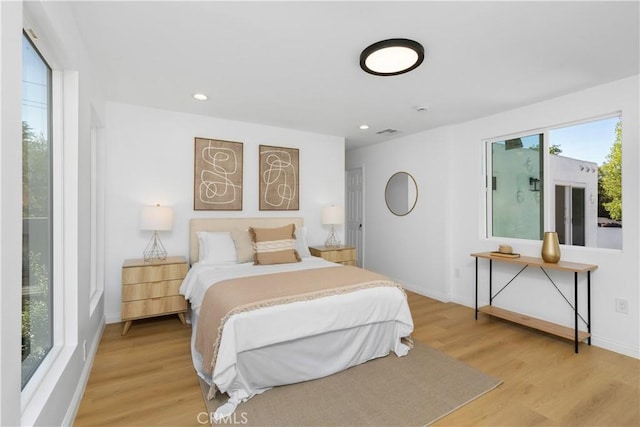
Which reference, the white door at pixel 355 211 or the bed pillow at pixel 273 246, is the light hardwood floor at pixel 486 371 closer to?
the bed pillow at pixel 273 246

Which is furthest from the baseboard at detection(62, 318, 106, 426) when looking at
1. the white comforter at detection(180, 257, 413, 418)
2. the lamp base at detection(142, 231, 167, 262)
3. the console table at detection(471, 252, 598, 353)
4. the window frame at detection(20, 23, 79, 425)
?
the console table at detection(471, 252, 598, 353)

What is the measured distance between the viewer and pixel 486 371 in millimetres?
2467

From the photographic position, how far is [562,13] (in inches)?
74.2

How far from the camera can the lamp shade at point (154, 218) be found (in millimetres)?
3293

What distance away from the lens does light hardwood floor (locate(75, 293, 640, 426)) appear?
1.93m

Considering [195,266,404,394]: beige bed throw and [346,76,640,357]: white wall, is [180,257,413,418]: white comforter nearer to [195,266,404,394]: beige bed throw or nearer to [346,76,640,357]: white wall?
[195,266,404,394]: beige bed throw

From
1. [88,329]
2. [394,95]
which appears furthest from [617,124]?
[88,329]

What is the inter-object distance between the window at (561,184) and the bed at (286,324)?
2044mm

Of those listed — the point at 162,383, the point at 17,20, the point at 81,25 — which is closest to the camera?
the point at 17,20

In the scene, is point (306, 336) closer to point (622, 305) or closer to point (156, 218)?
point (156, 218)

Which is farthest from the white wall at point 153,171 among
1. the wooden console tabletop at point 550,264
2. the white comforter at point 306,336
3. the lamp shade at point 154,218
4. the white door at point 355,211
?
the wooden console tabletop at point 550,264

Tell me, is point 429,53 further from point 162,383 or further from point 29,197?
point 162,383

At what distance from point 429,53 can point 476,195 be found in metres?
2.31

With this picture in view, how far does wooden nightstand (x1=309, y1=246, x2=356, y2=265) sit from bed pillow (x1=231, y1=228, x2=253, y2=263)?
109 centimetres
